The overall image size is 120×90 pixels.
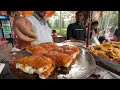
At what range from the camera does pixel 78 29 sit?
1.67m

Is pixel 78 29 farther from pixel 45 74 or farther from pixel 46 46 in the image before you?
pixel 45 74

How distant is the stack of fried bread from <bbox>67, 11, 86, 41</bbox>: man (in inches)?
6.3

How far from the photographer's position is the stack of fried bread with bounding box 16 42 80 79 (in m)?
1.19

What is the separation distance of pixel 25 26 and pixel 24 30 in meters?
0.03

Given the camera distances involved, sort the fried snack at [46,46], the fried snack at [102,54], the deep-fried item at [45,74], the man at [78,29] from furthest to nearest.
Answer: the fried snack at [46,46], the fried snack at [102,54], the man at [78,29], the deep-fried item at [45,74]

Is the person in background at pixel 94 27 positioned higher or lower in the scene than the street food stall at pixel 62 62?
higher

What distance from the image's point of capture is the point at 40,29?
5.47 ft

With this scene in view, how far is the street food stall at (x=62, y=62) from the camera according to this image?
1.19 m

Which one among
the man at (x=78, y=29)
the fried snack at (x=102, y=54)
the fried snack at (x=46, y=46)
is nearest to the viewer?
the man at (x=78, y=29)

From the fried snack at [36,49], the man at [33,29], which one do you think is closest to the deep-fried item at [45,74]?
the fried snack at [36,49]

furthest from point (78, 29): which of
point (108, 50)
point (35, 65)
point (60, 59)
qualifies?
point (35, 65)

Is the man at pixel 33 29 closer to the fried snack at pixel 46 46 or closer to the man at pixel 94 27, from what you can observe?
the fried snack at pixel 46 46
